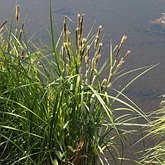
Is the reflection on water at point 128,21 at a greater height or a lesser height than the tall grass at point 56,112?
lesser

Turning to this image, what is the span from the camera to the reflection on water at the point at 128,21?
4.14 meters

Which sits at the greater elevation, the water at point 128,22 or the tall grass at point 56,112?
the tall grass at point 56,112

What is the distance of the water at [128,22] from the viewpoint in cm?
411

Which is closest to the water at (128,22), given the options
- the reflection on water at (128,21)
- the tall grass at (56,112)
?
the reflection on water at (128,21)

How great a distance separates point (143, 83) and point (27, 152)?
105 inches

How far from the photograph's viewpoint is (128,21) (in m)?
5.18

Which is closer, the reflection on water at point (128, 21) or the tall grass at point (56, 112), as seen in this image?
the tall grass at point (56, 112)

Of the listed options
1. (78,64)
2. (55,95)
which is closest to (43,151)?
(55,95)

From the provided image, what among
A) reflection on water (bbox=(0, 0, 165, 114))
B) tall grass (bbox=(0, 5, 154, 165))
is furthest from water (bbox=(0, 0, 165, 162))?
tall grass (bbox=(0, 5, 154, 165))

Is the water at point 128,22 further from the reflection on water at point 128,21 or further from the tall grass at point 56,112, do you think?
the tall grass at point 56,112

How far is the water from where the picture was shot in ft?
13.5

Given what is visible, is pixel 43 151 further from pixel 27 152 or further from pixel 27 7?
pixel 27 7

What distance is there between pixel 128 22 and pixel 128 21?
0.03 meters

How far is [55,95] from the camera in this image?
5.14 ft
